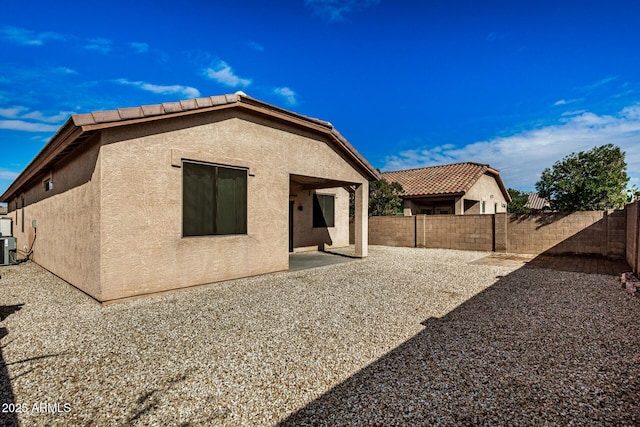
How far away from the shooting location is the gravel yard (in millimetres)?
2697

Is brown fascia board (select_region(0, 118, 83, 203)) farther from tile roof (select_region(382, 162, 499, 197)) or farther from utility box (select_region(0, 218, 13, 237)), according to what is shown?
tile roof (select_region(382, 162, 499, 197))

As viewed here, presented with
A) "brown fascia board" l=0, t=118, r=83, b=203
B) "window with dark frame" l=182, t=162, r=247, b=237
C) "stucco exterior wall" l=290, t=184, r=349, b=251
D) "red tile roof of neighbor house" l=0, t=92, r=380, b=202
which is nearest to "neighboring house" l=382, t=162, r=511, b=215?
"stucco exterior wall" l=290, t=184, r=349, b=251

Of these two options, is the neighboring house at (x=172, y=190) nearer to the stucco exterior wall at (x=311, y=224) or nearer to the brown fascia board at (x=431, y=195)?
the stucco exterior wall at (x=311, y=224)

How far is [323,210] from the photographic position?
51.4 feet

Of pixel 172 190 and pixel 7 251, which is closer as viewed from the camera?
pixel 172 190

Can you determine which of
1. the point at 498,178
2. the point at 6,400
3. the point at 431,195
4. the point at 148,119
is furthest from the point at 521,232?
the point at 6,400

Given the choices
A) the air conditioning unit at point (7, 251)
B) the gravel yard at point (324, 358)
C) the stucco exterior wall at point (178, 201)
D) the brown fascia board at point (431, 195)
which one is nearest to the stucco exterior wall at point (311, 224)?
the brown fascia board at point (431, 195)

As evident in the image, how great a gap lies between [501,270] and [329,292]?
20.7 feet

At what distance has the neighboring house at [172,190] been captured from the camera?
19.9ft

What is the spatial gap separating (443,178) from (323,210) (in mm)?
9712

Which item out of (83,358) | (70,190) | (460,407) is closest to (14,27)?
(70,190)

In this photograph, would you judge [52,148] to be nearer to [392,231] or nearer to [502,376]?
[502,376]

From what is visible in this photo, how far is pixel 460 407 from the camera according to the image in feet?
8.91

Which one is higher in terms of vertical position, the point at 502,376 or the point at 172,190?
the point at 172,190
